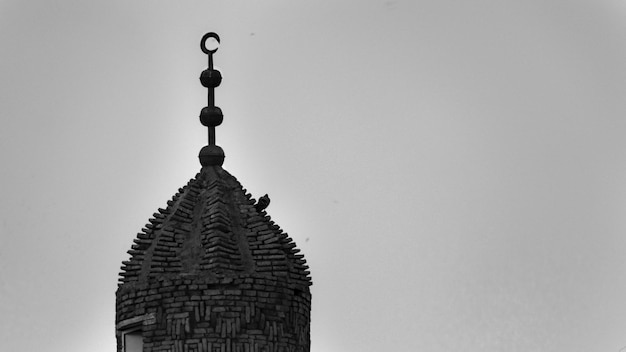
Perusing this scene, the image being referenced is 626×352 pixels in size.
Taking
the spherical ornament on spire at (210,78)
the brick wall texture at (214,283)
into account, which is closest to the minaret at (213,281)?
the brick wall texture at (214,283)

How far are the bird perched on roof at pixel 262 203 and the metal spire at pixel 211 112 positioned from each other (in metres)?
1.11

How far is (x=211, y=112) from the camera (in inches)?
3396

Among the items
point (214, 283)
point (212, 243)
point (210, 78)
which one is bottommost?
point (214, 283)

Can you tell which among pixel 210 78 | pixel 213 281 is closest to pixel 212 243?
pixel 213 281

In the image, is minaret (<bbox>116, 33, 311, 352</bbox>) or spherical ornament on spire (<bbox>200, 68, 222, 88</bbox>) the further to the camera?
spherical ornament on spire (<bbox>200, 68, 222, 88</bbox>)

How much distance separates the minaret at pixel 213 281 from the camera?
83938 millimetres

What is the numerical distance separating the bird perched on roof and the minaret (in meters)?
0.02

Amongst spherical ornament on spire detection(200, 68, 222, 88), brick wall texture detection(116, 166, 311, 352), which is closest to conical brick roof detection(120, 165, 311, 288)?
brick wall texture detection(116, 166, 311, 352)

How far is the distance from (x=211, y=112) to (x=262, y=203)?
1971 millimetres

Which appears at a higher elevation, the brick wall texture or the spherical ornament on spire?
the spherical ornament on spire

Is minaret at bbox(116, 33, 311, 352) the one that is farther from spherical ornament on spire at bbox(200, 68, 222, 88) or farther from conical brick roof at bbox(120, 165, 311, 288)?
spherical ornament on spire at bbox(200, 68, 222, 88)

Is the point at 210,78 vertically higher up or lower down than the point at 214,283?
higher up

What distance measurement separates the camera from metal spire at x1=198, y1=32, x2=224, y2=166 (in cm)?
8612

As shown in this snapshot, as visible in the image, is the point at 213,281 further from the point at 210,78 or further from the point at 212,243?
the point at 210,78
